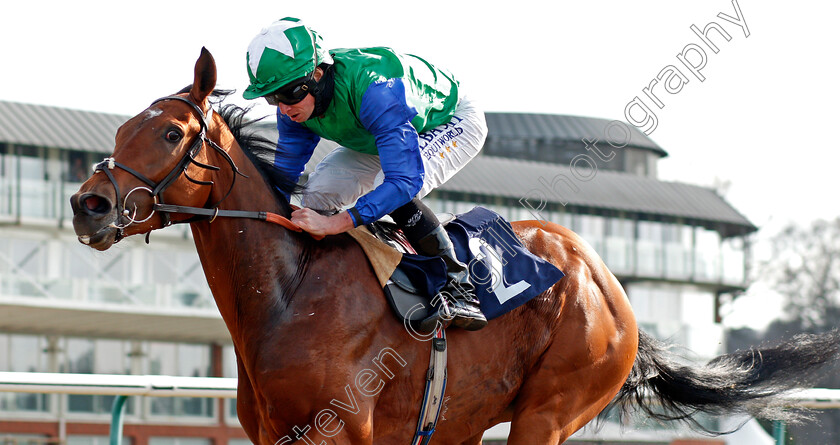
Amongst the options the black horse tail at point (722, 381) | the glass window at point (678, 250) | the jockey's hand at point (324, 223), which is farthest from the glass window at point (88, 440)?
the glass window at point (678, 250)

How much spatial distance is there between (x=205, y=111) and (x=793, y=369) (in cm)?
302

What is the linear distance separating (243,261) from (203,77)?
2.17 feet

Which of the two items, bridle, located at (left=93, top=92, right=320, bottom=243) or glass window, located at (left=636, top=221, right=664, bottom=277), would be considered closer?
bridle, located at (left=93, top=92, right=320, bottom=243)

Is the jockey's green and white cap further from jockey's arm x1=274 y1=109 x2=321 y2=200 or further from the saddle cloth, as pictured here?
the saddle cloth

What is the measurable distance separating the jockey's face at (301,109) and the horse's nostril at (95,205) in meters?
0.78

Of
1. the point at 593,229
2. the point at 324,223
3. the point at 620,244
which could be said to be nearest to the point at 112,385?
the point at 324,223

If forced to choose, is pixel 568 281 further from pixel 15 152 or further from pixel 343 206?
pixel 15 152

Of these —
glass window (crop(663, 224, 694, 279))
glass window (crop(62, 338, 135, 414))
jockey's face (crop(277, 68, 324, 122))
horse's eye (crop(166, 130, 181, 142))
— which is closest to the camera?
horse's eye (crop(166, 130, 181, 142))

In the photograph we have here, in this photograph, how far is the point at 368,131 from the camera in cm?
391

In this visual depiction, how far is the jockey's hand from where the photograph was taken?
3.65 m

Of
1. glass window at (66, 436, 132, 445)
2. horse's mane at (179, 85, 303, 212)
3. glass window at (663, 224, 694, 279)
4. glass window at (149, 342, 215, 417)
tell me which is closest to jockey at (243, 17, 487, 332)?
horse's mane at (179, 85, 303, 212)

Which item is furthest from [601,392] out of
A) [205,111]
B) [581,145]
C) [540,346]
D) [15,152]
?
[581,145]

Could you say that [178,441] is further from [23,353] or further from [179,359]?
[23,353]

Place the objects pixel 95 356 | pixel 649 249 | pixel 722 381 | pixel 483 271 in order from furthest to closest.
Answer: pixel 649 249, pixel 95 356, pixel 722 381, pixel 483 271
